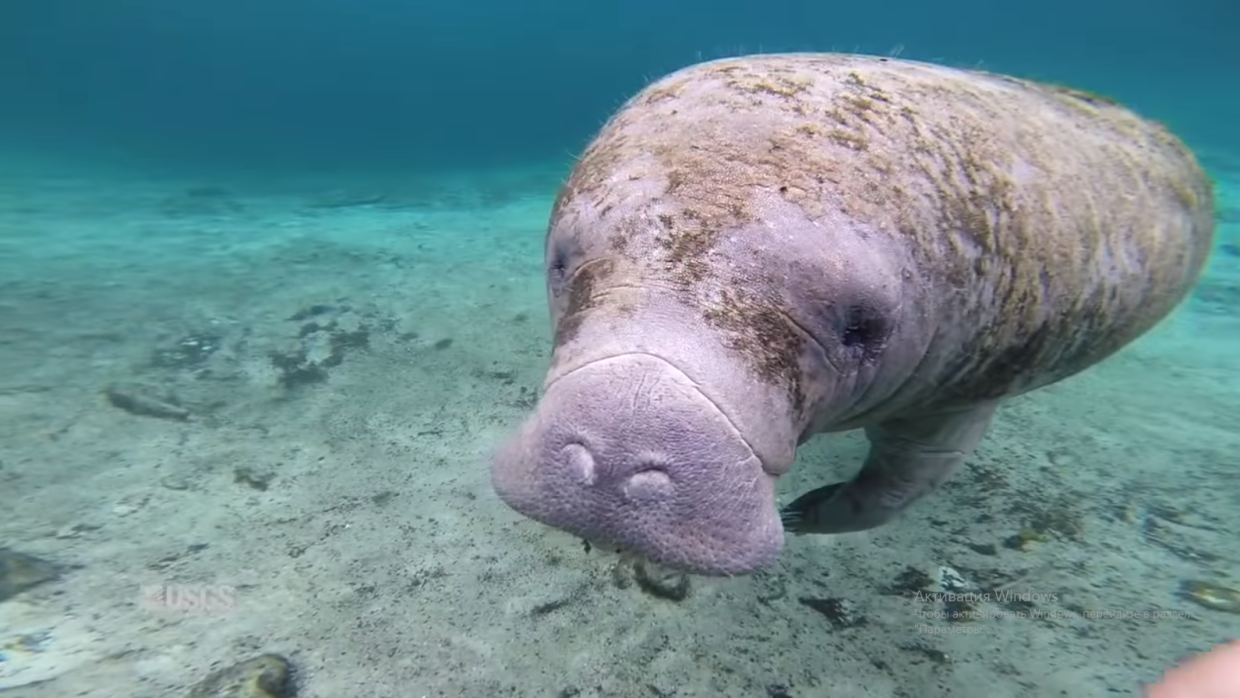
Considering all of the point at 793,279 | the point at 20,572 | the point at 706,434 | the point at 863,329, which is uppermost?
the point at 793,279

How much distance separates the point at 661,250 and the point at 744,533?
73 cm

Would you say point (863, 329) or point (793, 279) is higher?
point (793, 279)

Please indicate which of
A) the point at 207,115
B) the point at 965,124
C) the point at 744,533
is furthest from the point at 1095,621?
the point at 207,115

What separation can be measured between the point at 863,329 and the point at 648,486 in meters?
0.87

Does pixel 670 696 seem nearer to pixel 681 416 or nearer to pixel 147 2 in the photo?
pixel 681 416

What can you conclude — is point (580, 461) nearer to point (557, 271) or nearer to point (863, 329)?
point (557, 271)

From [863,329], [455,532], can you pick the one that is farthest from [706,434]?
[455,532]

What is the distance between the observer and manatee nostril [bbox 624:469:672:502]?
1.55 metres

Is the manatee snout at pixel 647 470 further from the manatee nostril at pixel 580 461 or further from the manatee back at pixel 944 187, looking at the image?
the manatee back at pixel 944 187

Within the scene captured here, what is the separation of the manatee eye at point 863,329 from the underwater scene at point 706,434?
1 cm

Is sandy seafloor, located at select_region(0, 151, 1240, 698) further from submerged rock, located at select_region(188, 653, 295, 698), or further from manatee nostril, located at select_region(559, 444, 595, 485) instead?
manatee nostril, located at select_region(559, 444, 595, 485)

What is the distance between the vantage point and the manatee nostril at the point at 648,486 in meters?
1.55

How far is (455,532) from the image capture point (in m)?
4.09

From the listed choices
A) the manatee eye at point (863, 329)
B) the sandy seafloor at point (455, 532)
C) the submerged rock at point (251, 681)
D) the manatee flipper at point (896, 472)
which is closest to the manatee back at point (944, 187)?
the manatee eye at point (863, 329)
